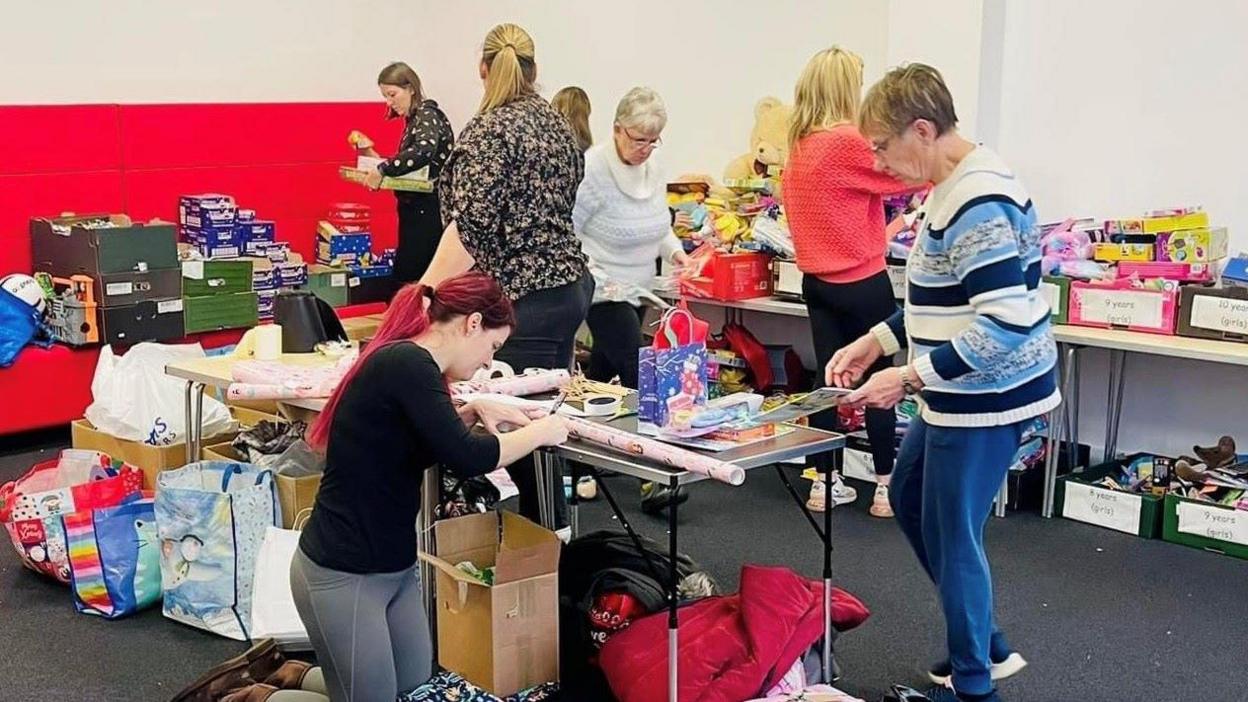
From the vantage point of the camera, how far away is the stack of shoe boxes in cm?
533

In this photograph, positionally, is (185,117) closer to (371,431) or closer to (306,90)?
(306,90)

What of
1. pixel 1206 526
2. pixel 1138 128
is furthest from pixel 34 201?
pixel 1206 526

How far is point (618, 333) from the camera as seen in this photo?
173 inches

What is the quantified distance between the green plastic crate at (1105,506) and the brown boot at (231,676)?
2.65 meters

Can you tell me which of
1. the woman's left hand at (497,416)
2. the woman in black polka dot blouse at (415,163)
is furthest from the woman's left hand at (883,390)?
the woman in black polka dot blouse at (415,163)

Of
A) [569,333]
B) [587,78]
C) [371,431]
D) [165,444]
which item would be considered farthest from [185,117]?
[371,431]

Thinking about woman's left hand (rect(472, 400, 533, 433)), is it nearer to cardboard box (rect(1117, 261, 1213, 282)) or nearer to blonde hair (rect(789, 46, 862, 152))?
blonde hair (rect(789, 46, 862, 152))

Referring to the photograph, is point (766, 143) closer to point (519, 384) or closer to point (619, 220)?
point (619, 220)

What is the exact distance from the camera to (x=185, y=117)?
20.2ft

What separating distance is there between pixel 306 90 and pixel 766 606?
4.77m

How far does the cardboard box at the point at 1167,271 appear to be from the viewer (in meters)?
4.20

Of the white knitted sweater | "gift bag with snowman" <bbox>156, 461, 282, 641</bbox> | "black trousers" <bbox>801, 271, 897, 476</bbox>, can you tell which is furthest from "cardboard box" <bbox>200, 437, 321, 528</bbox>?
"black trousers" <bbox>801, 271, 897, 476</bbox>

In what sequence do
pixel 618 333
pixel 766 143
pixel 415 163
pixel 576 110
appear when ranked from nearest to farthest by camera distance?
1. pixel 618 333
2. pixel 576 110
3. pixel 766 143
4. pixel 415 163

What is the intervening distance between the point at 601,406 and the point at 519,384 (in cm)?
27
